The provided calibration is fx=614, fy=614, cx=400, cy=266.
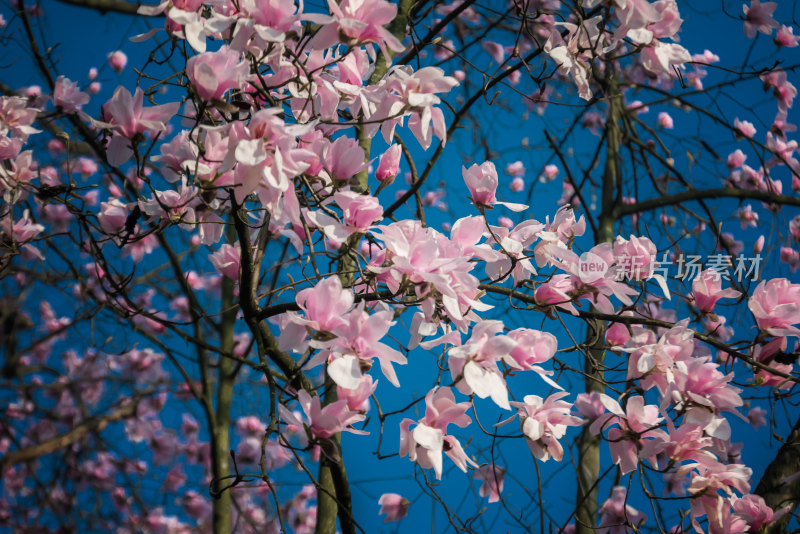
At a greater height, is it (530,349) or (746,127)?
(746,127)

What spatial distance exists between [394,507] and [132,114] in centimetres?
125

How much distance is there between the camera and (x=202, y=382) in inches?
92.9

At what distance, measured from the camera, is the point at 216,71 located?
2.47ft

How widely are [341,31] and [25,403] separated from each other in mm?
3311

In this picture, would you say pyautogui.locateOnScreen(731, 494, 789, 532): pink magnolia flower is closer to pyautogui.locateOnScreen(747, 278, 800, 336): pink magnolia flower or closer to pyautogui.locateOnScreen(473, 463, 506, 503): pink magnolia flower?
pyautogui.locateOnScreen(747, 278, 800, 336): pink magnolia flower

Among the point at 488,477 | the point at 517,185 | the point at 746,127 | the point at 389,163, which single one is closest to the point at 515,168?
the point at 517,185

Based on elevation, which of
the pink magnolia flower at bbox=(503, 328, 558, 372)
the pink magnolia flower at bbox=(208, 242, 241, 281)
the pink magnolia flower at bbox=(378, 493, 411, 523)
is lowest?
the pink magnolia flower at bbox=(503, 328, 558, 372)

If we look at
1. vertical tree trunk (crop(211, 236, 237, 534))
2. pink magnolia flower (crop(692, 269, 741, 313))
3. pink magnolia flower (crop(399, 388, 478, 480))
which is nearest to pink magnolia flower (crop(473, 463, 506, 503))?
vertical tree trunk (crop(211, 236, 237, 534))

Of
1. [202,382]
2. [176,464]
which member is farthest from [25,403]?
[202,382]

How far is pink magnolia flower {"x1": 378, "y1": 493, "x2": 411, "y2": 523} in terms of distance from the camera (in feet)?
5.44

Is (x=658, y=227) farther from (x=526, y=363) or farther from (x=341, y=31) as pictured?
(x=341, y=31)

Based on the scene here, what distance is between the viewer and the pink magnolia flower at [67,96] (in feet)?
4.25

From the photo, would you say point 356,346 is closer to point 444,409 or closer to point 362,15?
point 444,409

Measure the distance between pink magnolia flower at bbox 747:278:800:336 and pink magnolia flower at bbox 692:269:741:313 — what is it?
0.23 feet
